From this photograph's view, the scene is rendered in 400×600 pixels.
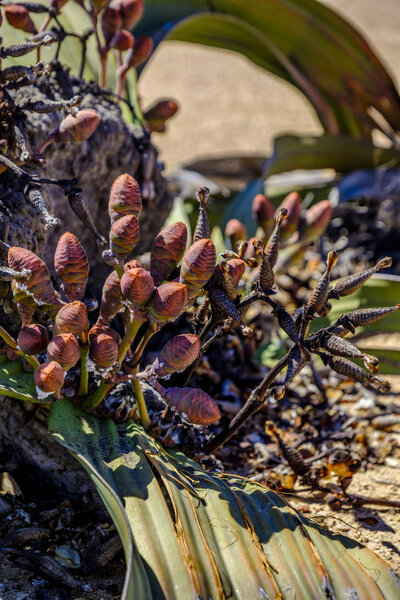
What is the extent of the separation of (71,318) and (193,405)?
0.55ft

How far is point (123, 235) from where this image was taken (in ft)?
2.62

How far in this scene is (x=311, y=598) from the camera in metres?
0.73

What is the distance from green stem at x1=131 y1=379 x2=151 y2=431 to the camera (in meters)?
0.87

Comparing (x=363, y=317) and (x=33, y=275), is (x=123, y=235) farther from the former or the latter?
(x=363, y=317)

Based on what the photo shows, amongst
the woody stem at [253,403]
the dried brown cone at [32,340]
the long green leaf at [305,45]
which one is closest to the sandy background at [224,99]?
the long green leaf at [305,45]

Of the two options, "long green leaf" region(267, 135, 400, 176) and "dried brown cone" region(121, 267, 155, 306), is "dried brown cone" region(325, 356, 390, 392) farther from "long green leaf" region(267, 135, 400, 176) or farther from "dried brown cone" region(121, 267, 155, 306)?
"long green leaf" region(267, 135, 400, 176)

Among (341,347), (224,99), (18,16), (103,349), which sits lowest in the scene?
(224,99)

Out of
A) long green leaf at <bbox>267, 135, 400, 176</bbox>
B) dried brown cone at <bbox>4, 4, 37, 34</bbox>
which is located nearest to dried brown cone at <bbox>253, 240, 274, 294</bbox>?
dried brown cone at <bbox>4, 4, 37, 34</bbox>

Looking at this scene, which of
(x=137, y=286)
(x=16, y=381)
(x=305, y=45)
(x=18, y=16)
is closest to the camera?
(x=137, y=286)

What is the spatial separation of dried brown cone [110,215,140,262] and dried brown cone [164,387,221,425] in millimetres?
173

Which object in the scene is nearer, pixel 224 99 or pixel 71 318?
pixel 71 318

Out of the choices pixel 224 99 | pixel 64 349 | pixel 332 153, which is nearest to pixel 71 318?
pixel 64 349

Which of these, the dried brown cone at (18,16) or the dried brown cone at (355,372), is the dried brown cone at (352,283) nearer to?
the dried brown cone at (355,372)

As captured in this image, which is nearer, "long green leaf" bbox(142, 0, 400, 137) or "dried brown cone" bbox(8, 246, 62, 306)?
"dried brown cone" bbox(8, 246, 62, 306)
